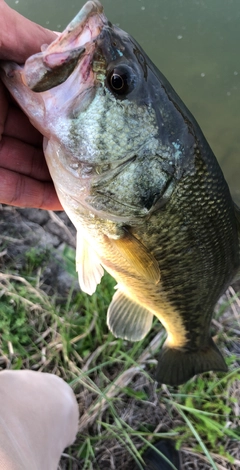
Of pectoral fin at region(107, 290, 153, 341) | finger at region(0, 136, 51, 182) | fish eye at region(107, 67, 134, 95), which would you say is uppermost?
fish eye at region(107, 67, 134, 95)

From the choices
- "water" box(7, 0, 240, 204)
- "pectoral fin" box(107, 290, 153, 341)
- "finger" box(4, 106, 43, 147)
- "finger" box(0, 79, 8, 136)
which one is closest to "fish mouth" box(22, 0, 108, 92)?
"finger" box(0, 79, 8, 136)

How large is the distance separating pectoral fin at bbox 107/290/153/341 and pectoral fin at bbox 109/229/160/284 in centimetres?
46

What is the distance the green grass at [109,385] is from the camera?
6.71 feet

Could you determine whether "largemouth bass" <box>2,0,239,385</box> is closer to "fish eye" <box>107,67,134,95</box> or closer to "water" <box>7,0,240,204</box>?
"fish eye" <box>107,67,134,95</box>

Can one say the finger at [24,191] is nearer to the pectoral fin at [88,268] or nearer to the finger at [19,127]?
the finger at [19,127]

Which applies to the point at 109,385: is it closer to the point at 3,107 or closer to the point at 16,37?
the point at 3,107

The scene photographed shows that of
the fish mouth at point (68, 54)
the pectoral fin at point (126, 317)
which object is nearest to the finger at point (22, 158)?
the fish mouth at point (68, 54)

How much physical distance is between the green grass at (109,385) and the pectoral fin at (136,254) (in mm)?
852

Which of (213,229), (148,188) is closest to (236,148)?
(213,229)

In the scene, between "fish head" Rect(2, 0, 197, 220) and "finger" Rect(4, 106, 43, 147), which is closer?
"fish head" Rect(2, 0, 197, 220)

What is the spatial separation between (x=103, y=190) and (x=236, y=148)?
8.43 feet

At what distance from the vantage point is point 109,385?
6.73ft

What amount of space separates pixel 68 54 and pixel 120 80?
0.16 m

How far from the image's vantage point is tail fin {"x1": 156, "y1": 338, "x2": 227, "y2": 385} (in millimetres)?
1879
